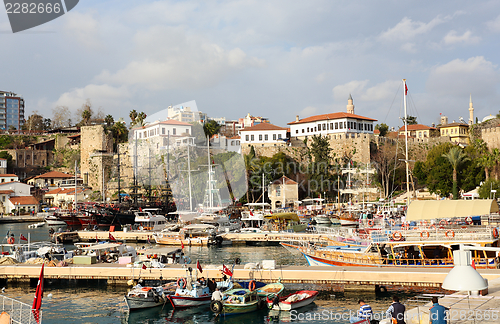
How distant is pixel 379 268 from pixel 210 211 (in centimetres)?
3315

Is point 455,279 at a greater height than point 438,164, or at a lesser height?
lesser

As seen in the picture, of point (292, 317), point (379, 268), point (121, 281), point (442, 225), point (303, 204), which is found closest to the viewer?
point (292, 317)

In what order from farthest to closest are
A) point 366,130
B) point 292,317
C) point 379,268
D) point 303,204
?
1. point 366,130
2. point 303,204
3. point 379,268
4. point 292,317

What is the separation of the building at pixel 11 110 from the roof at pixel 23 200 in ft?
284

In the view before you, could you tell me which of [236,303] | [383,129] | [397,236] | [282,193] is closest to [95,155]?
[282,193]

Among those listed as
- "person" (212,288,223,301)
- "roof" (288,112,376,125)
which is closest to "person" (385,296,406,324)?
"person" (212,288,223,301)

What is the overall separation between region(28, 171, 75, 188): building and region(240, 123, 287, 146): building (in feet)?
110

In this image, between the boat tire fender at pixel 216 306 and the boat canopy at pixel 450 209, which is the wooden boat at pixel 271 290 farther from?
the boat canopy at pixel 450 209

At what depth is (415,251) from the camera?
79.1 feet

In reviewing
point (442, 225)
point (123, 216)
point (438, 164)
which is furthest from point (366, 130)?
point (442, 225)

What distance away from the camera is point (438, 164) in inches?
2359

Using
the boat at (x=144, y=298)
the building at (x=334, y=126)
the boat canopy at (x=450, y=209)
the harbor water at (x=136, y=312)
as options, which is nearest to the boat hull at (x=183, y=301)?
the harbor water at (x=136, y=312)

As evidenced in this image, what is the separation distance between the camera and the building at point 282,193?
66.2 meters

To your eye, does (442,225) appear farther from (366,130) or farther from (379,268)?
(366,130)
